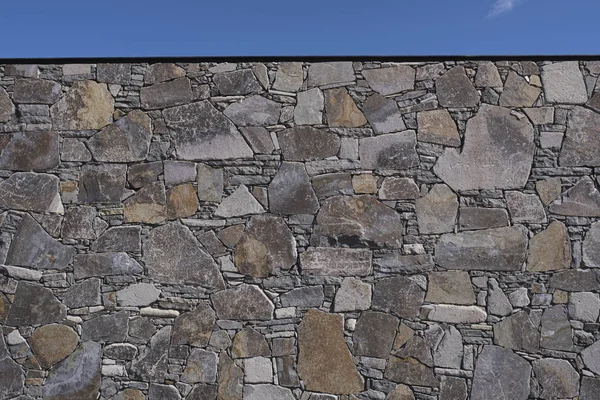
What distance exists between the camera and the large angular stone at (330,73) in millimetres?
3936

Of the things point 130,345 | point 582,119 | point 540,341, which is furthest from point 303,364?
point 582,119

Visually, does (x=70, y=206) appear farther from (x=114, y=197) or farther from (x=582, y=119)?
(x=582, y=119)

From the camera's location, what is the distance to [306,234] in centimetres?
382

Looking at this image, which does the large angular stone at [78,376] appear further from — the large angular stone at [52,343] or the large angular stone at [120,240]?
the large angular stone at [120,240]

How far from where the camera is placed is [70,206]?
390cm

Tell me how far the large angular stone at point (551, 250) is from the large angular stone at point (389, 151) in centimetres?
106

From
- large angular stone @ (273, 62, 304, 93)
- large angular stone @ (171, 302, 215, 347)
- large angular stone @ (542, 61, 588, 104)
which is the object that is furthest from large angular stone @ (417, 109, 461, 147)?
large angular stone @ (171, 302, 215, 347)

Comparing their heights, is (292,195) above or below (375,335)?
above

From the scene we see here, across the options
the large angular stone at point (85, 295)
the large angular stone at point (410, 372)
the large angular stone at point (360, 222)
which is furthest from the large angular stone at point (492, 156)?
the large angular stone at point (85, 295)

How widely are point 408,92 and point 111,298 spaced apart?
107 inches

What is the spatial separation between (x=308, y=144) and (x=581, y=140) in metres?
2.01

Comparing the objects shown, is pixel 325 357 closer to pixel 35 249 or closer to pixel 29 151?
pixel 35 249

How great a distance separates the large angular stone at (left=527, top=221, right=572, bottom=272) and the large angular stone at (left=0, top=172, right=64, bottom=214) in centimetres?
353

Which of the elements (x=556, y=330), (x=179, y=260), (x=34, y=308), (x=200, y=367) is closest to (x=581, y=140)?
(x=556, y=330)
